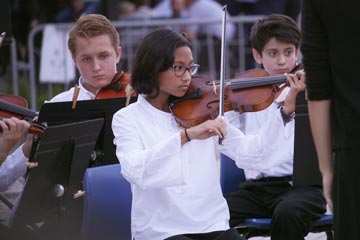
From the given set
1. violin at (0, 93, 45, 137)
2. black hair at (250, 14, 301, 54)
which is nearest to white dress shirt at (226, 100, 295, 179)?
black hair at (250, 14, 301, 54)

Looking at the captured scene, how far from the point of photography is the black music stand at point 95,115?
151 inches

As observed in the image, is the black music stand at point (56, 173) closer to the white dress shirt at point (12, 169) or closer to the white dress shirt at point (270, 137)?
the white dress shirt at point (12, 169)

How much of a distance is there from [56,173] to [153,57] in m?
0.64

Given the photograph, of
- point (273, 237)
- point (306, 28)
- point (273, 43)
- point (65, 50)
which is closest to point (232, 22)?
point (65, 50)

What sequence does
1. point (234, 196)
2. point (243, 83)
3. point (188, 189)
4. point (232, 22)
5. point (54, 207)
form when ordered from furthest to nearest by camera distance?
point (232, 22) → point (234, 196) → point (243, 83) → point (54, 207) → point (188, 189)

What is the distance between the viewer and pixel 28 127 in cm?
389

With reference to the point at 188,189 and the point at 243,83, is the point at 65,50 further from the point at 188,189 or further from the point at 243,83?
the point at 188,189

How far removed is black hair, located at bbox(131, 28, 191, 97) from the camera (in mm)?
3609

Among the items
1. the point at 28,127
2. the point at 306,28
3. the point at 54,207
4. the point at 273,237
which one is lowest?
the point at 273,237

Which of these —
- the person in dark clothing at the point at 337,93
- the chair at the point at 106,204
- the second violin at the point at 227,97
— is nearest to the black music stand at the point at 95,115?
the chair at the point at 106,204

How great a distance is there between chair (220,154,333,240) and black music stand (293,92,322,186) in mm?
851

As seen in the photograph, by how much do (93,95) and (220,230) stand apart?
50.3 inches

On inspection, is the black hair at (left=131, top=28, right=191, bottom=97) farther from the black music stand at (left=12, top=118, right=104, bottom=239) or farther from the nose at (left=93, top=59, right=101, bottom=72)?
the nose at (left=93, top=59, right=101, bottom=72)

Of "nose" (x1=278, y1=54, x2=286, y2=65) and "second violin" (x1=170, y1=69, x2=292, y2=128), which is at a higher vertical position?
"nose" (x1=278, y1=54, x2=286, y2=65)
